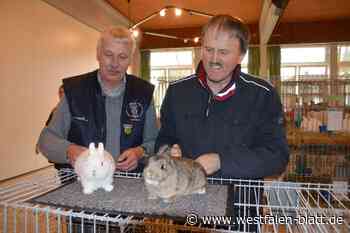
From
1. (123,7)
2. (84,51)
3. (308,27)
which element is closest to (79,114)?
(84,51)

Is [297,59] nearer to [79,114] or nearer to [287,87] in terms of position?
[287,87]

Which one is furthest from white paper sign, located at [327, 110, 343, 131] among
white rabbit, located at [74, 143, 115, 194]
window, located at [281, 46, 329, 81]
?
window, located at [281, 46, 329, 81]

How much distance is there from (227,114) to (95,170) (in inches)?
24.5

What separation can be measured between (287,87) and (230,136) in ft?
11.0

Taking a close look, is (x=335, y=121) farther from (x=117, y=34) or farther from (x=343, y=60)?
(x=343, y=60)

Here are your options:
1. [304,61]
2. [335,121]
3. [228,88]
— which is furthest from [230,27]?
[304,61]

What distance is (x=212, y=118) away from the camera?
1.44 meters

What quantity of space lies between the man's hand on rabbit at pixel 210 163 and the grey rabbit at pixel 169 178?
0.41 feet

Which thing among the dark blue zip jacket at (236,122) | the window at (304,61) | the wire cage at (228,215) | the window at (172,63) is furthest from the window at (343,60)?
the wire cage at (228,215)

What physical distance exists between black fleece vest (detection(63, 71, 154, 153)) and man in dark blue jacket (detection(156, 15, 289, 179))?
0.77ft

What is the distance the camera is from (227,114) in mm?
1436

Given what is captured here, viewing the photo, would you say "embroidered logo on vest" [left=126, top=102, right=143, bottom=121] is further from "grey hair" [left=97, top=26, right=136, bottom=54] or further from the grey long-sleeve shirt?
"grey hair" [left=97, top=26, right=136, bottom=54]

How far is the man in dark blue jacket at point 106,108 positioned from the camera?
1.66 m

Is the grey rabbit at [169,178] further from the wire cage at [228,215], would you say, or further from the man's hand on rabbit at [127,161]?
Answer: the man's hand on rabbit at [127,161]
